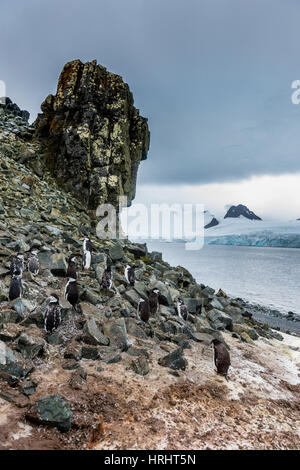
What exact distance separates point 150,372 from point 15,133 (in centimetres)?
2184

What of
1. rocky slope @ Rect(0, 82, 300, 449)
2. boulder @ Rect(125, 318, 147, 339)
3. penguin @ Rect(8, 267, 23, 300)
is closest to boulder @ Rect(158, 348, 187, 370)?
rocky slope @ Rect(0, 82, 300, 449)

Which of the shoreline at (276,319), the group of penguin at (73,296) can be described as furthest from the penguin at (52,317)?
the shoreline at (276,319)

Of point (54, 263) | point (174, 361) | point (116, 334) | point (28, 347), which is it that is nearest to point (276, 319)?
point (174, 361)

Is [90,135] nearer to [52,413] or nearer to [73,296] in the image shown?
[73,296]

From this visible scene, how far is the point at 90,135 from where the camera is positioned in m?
18.4

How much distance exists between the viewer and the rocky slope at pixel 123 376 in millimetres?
3566

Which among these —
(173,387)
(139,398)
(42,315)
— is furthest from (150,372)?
(42,315)

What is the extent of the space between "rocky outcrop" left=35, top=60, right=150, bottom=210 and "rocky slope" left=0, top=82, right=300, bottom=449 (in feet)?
29.0

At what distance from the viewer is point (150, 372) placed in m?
5.32

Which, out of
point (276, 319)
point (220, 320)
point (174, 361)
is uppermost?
point (174, 361)

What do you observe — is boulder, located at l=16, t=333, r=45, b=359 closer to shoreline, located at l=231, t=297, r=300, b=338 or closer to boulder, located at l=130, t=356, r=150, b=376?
boulder, located at l=130, t=356, r=150, b=376

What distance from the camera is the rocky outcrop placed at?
59.7ft

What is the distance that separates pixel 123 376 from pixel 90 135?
55.6 ft
